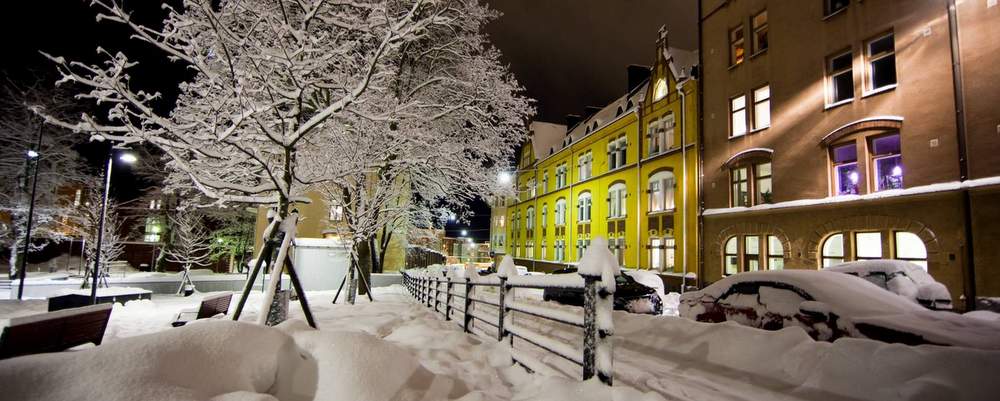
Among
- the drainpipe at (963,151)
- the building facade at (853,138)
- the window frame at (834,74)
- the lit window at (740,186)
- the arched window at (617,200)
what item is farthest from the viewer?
the arched window at (617,200)

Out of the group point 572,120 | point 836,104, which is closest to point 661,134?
point 836,104

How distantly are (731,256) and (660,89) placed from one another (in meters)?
11.1

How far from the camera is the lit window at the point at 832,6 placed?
15549 millimetres

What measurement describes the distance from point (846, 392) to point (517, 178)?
4484cm

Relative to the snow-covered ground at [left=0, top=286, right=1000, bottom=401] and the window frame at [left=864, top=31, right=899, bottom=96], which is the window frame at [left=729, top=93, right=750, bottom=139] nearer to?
the window frame at [left=864, top=31, right=899, bottom=96]

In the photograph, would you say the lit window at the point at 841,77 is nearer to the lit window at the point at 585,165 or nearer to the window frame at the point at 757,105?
the window frame at the point at 757,105

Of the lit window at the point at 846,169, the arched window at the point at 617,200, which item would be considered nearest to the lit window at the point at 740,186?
the lit window at the point at 846,169

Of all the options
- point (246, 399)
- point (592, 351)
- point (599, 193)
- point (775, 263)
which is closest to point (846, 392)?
point (592, 351)

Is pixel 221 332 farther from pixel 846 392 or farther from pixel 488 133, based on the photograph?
pixel 488 133

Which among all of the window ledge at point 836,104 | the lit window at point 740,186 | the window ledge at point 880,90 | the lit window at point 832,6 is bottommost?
the lit window at point 740,186

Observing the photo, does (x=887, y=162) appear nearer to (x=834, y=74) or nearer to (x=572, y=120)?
(x=834, y=74)

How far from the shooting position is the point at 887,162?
548 inches

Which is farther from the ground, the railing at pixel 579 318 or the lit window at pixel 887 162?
the lit window at pixel 887 162

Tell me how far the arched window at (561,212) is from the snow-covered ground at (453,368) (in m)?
29.0
